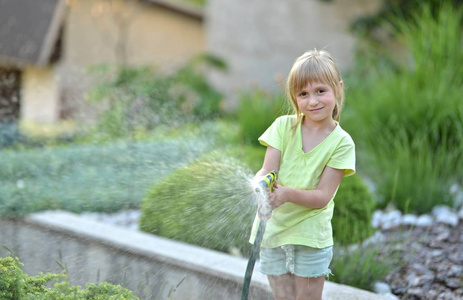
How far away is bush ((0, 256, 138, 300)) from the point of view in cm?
192

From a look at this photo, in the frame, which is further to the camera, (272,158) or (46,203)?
(46,203)

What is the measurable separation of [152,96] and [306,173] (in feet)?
30.3

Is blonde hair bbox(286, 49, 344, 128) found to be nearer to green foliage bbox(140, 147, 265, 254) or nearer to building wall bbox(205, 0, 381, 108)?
green foliage bbox(140, 147, 265, 254)

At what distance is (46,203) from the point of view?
14.5ft

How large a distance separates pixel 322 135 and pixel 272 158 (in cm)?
19

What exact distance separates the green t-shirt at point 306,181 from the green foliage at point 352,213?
153 cm

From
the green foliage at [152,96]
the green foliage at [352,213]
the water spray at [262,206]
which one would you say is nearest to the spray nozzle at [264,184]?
the water spray at [262,206]

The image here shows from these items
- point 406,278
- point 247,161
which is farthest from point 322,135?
point 247,161

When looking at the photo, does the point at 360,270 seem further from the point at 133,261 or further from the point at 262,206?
the point at 262,206

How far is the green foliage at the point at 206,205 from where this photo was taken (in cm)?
277

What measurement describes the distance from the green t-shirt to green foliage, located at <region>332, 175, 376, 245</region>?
1.53 metres

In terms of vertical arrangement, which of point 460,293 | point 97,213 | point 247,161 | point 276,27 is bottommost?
point 97,213

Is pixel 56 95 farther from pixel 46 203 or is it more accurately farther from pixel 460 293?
pixel 460 293

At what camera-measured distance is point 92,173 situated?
5441 millimetres
